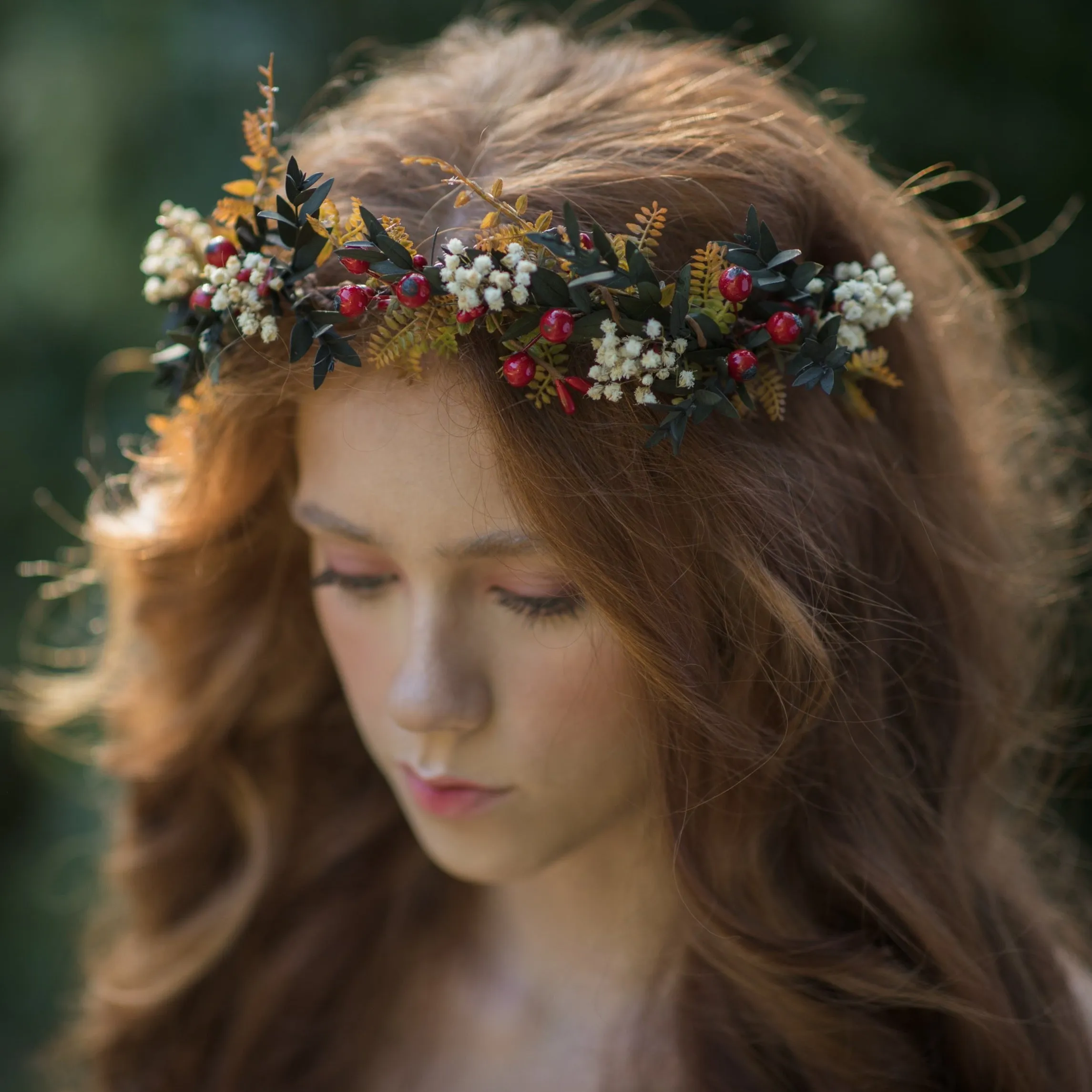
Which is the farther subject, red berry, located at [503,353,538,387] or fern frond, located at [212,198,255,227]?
fern frond, located at [212,198,255,227]

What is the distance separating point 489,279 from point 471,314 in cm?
3

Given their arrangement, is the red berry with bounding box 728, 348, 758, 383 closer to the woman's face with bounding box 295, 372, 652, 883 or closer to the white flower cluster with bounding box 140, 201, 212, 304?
the woman's face with bounding box 295, 372, 652, 883

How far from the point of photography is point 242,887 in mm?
1604

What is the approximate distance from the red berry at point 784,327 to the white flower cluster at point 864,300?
0.26ft

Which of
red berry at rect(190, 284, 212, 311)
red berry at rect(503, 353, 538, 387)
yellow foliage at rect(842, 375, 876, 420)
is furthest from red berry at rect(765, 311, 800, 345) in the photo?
red berry at rect(190, 284, 212, 311)

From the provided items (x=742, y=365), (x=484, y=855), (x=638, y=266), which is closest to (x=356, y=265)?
(x=638, y=266)

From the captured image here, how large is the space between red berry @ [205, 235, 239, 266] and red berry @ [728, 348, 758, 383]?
494 millimetres

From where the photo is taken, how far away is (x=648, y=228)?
97cm

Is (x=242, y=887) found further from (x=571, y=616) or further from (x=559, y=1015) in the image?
(x=571, y=616)

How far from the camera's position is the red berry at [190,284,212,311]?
1115 mm

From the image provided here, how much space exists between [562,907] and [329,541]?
1.84 ft

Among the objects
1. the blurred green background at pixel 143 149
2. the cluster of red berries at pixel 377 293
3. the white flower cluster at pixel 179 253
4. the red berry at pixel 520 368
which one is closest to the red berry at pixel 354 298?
the cluster of red berries at pixel 377 293

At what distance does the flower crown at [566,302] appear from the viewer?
3.13 feet

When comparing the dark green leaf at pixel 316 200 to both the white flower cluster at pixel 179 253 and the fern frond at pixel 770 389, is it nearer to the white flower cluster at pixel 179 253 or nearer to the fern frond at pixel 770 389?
the white flower cluster at pixel 179 253
